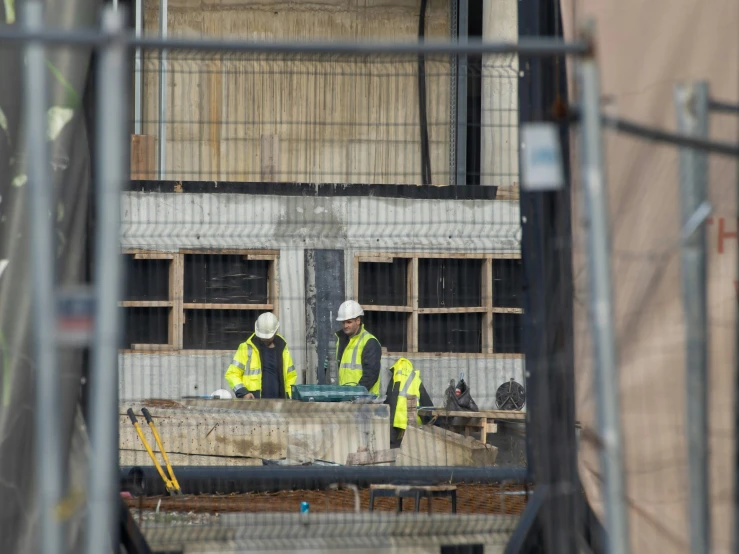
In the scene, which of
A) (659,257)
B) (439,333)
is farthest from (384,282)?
(659,257)

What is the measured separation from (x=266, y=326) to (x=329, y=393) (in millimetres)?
1660

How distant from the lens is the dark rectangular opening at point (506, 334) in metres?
12.7

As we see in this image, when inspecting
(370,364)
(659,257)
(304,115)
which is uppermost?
(304,115)

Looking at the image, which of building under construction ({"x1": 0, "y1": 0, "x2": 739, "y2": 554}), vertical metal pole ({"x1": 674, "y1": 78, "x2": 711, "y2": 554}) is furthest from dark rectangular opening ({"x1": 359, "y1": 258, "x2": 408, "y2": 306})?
vertical metal pole ({"x1": 674, "y1": 78, "x2": 711, "y2": 554})

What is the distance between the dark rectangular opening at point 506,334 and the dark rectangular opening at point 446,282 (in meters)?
0.44

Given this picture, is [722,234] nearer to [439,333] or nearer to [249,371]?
[249,371]

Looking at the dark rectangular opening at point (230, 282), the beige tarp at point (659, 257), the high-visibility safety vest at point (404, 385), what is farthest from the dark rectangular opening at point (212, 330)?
the beige tarp at point (659, 257)

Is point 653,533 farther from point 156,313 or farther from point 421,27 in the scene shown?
point 421,27

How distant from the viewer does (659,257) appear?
4.38m

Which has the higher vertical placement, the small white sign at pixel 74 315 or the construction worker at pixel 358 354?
the small white sign at pixel 74 315

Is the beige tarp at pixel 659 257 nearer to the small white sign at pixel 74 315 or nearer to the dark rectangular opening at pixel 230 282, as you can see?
the small white sign at pixel 74 315

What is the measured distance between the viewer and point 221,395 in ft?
39.5

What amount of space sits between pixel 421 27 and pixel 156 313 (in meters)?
10.1

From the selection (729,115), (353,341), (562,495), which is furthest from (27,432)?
(353,341)
